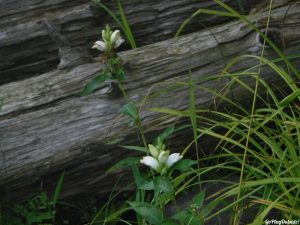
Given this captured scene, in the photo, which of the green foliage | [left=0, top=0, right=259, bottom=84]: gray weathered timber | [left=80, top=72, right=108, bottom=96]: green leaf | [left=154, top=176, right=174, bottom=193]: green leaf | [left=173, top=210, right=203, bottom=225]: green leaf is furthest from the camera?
[left=0, top=0, right=259, bottom=84]: gray weathered timber

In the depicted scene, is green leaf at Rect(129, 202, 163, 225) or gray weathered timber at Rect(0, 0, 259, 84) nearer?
green leaf at Rect(129, 202, 163, 225)

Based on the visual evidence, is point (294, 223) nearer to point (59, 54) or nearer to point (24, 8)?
point (59, 54)

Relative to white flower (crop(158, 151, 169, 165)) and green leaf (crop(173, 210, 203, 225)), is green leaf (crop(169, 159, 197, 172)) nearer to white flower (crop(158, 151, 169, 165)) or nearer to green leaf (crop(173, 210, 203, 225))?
white flower (crop(158, 151, 169, 165))

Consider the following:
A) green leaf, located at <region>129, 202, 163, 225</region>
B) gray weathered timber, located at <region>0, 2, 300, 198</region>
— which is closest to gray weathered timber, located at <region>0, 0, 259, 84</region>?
gray weathered timber, located at <region>0, 2, 300, 198</region>

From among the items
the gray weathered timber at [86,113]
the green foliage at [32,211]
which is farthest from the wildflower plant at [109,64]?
the green foliage at [32,211]

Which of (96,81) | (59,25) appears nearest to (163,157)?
(96,81)

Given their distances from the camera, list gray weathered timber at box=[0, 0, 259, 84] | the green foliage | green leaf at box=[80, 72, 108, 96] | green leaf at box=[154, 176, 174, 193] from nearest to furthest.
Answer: green leaf at box=[154, 176, 174, 193], green leaf at box=[80, 72, 108, 96], the green foliage, gray weathered timber at box=[0, 0, 259, 84]

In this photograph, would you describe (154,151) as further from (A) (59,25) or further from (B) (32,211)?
(A) (59,25)
